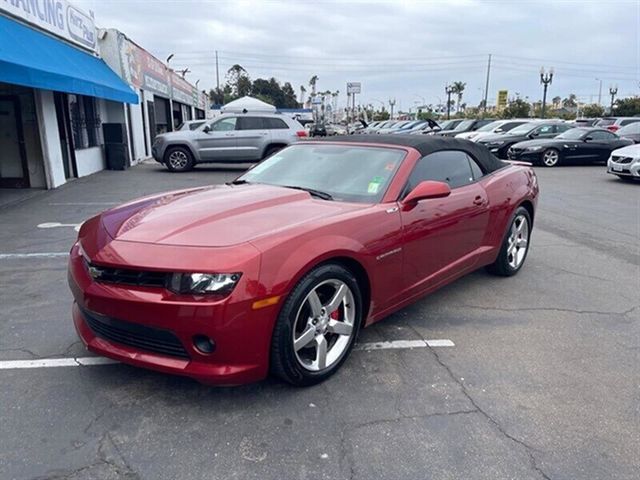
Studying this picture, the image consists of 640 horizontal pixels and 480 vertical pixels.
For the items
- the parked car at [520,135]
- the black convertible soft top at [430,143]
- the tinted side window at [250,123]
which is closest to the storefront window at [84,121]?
the tinted side window at [250,123]

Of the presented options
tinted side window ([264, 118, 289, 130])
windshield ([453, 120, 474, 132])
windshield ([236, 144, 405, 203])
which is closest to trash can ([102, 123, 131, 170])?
tinted side window ([264, 118, 289, 130])

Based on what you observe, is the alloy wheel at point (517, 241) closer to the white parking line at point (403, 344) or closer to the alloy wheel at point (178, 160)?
the white parking line at point (403, 344)

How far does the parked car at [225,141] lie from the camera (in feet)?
50.3

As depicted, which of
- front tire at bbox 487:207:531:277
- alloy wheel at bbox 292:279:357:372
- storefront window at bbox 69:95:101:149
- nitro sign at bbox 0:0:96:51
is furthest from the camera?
storefront window at bbox 69:95:101:149

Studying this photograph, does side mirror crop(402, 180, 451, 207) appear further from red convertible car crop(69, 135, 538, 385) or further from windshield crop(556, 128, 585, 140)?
windshield crop(556, 128, 585, 140)

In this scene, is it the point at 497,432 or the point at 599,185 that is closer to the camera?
the point at 497,432

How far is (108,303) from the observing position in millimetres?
2654

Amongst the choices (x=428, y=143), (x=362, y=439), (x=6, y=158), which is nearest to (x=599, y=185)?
(x=428, y=143)

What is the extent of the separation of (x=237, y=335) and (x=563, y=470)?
1.74 metres

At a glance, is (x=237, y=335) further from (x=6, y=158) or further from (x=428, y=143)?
(x=6, y=158)

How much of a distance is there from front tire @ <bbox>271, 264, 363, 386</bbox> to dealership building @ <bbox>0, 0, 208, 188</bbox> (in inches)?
282

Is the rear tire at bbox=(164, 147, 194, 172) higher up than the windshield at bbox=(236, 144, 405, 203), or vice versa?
the windshield at bbox=(236, 144, 405, 203)

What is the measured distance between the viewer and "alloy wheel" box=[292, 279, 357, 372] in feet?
9.56

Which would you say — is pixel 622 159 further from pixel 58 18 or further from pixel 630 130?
pixel 58 18
